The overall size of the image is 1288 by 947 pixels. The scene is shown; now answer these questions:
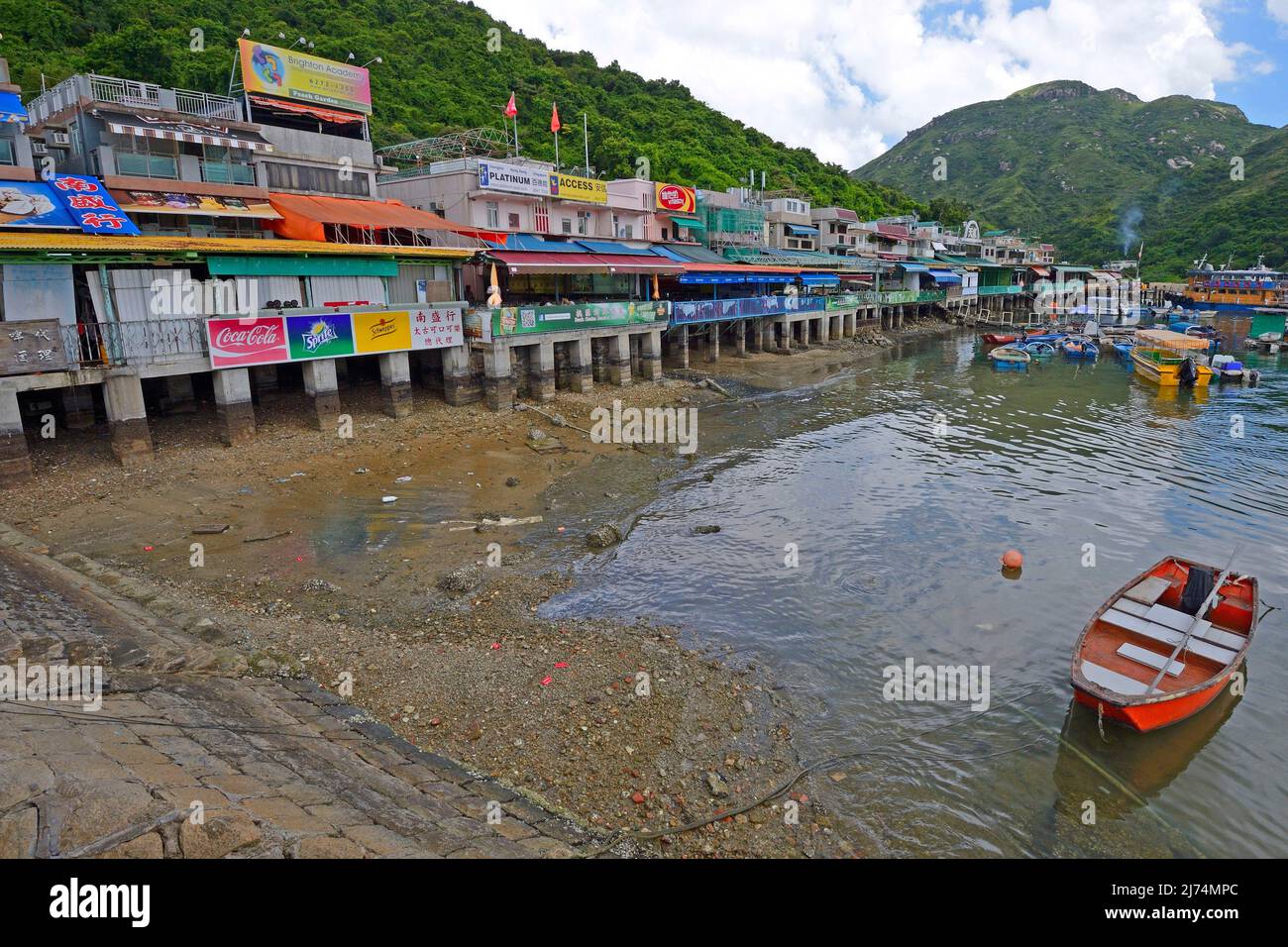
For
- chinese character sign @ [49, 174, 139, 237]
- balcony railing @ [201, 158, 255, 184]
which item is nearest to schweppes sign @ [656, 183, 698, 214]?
balcony railing @ [201, 158, 255, 184]

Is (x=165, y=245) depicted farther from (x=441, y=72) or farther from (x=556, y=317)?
(x=441, y=72)

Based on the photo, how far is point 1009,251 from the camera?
4540 inches

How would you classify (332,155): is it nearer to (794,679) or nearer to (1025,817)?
(794,679)

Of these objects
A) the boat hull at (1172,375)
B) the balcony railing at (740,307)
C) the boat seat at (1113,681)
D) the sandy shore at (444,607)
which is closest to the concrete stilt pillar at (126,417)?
the sandy shore at (444,607)

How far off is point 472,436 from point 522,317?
7296mm

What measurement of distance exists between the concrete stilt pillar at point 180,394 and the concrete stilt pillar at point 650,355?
23.2 m

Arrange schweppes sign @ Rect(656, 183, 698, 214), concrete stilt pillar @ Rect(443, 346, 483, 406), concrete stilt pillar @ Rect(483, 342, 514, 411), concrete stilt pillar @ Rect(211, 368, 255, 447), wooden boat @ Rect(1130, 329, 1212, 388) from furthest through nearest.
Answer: schweppes sign @ Rect(656, 183, 698, 214) → wooden boat @ Rect(1130, 329, 1212, 388) → concrete stilt pillar @ Rect(483, 342, 514, 411) → concrete stilt pillar @ Rect(443, 346, 483, 406) → concrete stilt pillar @ Rect(211, 368, 255, 447)

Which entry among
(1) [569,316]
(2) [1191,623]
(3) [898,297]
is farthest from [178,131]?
(3) [898,297]

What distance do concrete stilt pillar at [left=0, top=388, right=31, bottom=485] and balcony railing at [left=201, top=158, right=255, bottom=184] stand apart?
1302 centimetres

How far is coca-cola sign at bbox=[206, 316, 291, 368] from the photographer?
24609mm

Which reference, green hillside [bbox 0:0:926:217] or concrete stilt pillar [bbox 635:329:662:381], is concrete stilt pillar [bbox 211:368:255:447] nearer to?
concrete stilt pillar [bbox 635:329:662:381]

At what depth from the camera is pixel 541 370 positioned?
3575 centimetres

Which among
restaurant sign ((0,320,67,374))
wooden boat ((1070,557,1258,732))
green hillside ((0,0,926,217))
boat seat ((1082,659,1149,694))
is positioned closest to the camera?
wooden boat ((1070,557,1258,732))

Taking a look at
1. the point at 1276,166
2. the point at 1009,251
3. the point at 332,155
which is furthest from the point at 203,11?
the point at 1276,166
